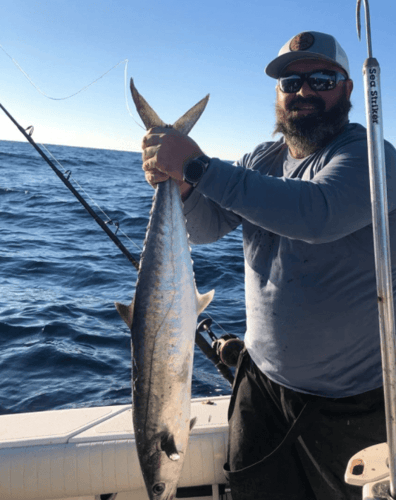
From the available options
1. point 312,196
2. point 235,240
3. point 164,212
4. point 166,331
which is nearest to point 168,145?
point 164,212

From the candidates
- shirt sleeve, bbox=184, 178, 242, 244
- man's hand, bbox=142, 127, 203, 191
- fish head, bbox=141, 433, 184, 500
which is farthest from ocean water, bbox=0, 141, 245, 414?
fish head, bbox=141, 433, 184, 500

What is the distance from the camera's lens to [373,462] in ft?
5.61

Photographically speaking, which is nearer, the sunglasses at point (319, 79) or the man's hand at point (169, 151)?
the man's hand at point (169, 151)

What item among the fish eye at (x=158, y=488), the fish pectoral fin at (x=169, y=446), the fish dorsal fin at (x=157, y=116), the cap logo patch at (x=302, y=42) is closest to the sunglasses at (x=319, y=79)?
the cap logo patch at (x=302, y=42)

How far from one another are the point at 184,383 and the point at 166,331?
20 cm

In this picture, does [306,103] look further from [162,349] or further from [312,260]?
[162,349]

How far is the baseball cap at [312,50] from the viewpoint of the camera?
2303mm

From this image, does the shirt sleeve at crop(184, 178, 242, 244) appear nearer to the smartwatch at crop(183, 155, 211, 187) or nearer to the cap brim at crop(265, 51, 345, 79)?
the smartwatch at crop(183, 155, 211, 187)

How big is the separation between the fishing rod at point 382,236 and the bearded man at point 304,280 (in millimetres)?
203

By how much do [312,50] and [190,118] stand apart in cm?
80

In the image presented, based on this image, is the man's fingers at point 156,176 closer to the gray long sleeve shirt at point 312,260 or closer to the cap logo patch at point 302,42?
the gray long sleeve shirt at point 312,260

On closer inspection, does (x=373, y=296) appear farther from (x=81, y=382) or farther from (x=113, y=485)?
(x=81, y=382)

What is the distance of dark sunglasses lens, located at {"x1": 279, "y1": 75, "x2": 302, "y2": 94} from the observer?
237 cm

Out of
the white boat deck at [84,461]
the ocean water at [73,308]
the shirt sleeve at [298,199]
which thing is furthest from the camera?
the ocean water at [73,308]
